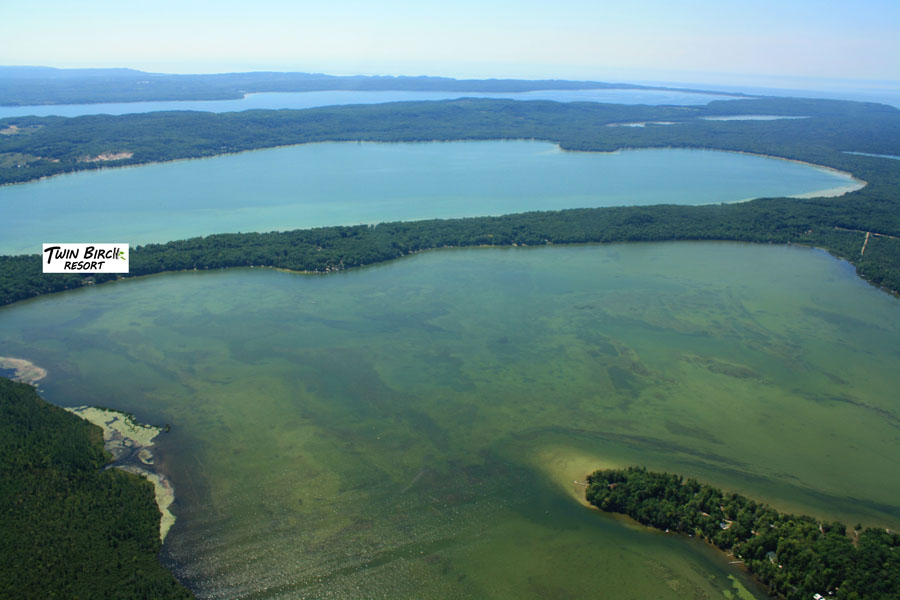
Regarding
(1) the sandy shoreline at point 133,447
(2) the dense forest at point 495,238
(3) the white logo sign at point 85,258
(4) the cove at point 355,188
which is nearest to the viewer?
(1) the sandy shoreline at point 133,447

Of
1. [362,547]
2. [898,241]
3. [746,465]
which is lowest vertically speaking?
[362,547]

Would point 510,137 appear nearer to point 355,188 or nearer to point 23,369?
point 355,188

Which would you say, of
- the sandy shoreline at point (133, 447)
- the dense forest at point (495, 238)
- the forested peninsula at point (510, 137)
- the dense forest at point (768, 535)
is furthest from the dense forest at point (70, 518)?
the forested peninsula at point (510, 137)

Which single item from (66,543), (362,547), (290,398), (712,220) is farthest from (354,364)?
(712,220)

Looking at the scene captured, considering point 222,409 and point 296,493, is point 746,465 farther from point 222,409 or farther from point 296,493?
point 222,409

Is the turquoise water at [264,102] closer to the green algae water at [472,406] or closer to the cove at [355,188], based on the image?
the cove at [355,188]

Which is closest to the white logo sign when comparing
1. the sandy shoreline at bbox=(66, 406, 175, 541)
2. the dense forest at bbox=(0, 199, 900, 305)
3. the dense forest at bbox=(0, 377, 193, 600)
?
the dense forest at bbox=(0, 199, 900, 305)
